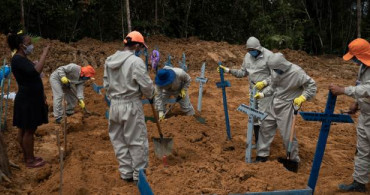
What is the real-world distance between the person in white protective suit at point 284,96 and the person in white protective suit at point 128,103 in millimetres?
1887

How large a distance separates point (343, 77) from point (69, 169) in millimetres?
11136

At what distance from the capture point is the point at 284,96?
5090mm

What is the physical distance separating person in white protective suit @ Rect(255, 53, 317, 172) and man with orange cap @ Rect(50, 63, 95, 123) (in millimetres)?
3812

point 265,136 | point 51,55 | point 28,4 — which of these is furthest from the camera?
point 28,4

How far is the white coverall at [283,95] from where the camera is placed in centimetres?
491

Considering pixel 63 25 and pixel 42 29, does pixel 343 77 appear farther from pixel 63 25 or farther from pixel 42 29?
pixel 42 29

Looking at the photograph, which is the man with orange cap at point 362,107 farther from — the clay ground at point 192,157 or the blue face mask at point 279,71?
the blue face mask at point 279,71

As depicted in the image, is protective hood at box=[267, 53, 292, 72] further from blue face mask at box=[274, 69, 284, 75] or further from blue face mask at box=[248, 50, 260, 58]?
blue face mask at box=[248, 50, 260, 58]

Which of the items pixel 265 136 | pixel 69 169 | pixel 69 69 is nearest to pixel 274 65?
pixel 265 136

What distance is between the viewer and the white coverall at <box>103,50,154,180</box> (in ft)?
13.9

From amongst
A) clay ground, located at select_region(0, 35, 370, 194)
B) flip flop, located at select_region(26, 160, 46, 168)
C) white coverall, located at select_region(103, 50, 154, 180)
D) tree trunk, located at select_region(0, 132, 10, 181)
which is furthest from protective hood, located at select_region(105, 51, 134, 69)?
flip flop, located at select_region(26, 160, 46, 168)

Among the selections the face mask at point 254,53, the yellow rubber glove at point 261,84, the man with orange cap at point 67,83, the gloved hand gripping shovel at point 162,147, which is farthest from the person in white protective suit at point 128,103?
the man with orange cap at point 67,83

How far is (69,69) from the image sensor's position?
7.11m

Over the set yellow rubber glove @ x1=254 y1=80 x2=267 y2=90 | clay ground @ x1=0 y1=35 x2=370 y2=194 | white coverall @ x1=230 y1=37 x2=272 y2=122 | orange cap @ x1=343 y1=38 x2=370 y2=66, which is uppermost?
orange cap @ x1=343 y1=38 x2=370 y2=66
